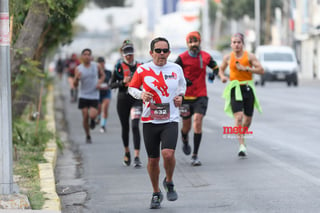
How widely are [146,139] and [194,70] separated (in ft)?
10.9

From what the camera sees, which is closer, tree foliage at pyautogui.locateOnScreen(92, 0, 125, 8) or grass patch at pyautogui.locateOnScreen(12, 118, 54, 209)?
grass patch at pyautogui.locateOnScreen(12, 118, 54, 209)

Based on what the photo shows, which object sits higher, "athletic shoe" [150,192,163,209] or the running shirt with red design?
the running shirt with red design

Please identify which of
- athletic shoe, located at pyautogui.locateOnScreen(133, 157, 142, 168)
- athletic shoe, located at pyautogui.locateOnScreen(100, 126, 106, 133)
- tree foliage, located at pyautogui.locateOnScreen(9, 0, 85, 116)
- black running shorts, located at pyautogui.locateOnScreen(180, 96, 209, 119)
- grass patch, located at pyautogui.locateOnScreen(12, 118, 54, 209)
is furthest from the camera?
athletic shoe, located at pyautogui.locateOnScreen(100, 126, 106, 133)

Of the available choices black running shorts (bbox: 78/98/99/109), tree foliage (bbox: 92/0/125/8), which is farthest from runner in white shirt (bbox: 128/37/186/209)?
tree foliage (bbox: 92/0/125/8)

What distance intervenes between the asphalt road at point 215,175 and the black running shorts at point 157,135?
59 cm

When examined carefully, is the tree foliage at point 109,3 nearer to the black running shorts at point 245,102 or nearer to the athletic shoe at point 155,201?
the black running shorts at point 245,102

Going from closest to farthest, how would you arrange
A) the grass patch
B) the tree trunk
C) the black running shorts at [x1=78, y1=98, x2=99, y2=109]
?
1. the grass patch
2. the tree trunk
3. the black running shorts at [x1=78, y1=98, x2=99, y2=109]

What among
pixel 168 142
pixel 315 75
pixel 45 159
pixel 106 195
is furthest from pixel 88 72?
pixel 315 75

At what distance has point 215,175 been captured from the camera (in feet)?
35.6

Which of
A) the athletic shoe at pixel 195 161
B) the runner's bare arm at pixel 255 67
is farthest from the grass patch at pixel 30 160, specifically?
the runner's bare arm at pixel 255 67

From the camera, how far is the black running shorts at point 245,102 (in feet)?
41.0

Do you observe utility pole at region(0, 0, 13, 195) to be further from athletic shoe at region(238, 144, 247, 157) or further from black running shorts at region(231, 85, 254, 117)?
athletic shoe at region(238, 144, 247, 157)

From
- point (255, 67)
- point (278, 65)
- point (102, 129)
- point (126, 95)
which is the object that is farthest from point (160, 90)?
point (278, 65)

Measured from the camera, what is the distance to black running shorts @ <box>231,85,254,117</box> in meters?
12.5
